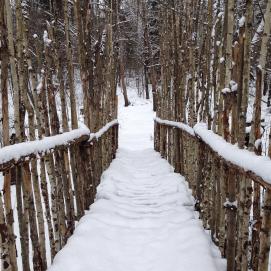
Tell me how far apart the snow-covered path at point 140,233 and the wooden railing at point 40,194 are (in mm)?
156

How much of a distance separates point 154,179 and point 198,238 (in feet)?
10.5

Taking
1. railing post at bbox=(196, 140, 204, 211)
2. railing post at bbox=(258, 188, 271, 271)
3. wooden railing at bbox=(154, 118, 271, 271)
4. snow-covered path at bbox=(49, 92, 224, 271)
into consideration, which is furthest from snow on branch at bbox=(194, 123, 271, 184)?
snow-covered path at bbox=(49, 92, 224, 271)

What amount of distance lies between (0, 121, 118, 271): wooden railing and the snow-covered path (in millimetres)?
156

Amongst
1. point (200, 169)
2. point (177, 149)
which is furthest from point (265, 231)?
point (177, 149)

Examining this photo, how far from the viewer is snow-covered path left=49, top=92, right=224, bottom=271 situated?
292cm

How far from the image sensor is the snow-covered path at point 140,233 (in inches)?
115

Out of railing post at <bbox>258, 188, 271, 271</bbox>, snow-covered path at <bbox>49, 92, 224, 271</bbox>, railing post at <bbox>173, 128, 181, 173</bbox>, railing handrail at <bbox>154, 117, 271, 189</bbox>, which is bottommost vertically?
snow-covered path at <bbox>49, 92, 224, 271</bbox>

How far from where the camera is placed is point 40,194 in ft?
10.1

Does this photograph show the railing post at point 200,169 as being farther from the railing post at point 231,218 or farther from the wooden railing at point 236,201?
the railing post at point 231,218

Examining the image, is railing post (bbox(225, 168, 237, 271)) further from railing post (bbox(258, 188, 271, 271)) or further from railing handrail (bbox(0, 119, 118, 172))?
railing handrail (bbox(0, 119, 118, 172))

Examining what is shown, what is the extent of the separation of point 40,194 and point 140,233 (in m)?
1.17

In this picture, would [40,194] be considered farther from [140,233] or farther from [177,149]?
[177,149]

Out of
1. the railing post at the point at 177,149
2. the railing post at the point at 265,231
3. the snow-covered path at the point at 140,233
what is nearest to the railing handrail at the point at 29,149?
the snow-covered path at the point at 140,233

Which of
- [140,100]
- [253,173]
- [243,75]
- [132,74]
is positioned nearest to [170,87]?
[243,75]
